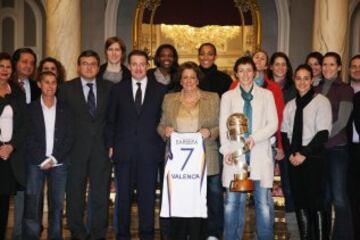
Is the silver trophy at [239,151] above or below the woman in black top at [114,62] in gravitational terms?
below

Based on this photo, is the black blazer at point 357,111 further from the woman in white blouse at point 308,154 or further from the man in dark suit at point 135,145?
the man in dark suit at point 135,145

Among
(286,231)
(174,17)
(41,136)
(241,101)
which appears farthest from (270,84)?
(174,17)

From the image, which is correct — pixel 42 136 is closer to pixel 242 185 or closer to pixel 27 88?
pixel 27 88

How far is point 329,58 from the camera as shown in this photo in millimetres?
6000

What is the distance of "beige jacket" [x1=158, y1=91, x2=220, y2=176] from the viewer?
5.77 meters

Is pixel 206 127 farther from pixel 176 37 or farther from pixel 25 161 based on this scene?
pixel 176 37

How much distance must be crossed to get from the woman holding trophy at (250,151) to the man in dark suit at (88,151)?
1133 mm

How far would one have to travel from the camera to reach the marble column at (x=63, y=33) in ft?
27.9

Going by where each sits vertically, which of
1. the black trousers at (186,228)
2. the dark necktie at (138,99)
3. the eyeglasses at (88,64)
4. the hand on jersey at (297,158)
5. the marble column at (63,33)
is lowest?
the black trousers at (186,228)

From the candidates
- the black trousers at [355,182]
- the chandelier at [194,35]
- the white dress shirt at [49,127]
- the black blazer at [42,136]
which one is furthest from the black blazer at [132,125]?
the chandelier at [194,35]

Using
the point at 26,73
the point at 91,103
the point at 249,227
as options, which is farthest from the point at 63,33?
the point at 249,227

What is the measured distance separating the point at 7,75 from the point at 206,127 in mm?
1850

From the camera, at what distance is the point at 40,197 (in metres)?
5.91

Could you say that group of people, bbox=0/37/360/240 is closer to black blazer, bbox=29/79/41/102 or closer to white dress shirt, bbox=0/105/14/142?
white dress shirt, bbox=0/105/14/142
